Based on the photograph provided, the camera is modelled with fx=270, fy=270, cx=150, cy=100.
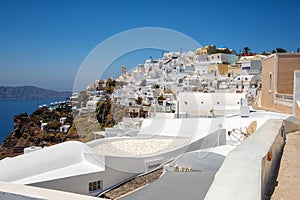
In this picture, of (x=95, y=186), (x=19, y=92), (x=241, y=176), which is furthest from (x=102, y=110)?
(x=19, y=92)

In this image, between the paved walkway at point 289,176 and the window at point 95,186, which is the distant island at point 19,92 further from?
the paved walkway at point 289,176

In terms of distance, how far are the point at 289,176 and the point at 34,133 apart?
26810 mm

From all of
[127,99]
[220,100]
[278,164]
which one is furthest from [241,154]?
[220,100]

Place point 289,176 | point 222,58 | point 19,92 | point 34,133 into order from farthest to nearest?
1. point 222,58
2. point 19,92
3. point 34,133
4. point 289,176

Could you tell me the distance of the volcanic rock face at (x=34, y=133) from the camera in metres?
22.6

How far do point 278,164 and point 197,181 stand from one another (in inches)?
42.4

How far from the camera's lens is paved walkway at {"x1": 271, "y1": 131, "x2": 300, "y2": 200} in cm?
231

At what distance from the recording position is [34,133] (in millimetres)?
26297

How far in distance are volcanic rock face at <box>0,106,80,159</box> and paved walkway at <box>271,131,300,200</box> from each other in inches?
737

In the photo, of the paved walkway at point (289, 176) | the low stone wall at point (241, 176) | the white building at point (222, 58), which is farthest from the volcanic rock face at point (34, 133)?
the white building at point (222, 58)

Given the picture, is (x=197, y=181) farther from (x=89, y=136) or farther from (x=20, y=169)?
(x=89, y=136)

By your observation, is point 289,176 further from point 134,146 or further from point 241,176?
point 134,146

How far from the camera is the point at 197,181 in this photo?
3.06m

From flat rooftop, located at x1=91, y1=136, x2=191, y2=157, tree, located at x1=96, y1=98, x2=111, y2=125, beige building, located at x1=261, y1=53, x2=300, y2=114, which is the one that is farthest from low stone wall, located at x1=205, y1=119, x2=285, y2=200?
beige building, located at x1=261, y1=53, x2=300, y2=114
